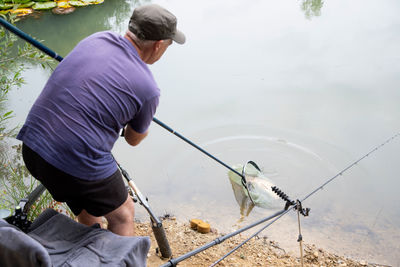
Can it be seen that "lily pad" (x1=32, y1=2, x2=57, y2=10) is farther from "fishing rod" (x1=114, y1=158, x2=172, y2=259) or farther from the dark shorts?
the dark shorts

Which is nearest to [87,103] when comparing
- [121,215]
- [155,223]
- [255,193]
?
[121,215]

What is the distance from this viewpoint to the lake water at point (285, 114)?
11.9 feet

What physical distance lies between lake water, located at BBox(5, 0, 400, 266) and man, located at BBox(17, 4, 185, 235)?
211 cm

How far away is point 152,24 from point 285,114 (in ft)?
12.7

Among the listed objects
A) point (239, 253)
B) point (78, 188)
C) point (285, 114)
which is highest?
point (285, 114)

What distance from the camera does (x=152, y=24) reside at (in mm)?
1531

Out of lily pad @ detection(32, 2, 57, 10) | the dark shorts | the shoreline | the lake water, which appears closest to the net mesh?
the lake water

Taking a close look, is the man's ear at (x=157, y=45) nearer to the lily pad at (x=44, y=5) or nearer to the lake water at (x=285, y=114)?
the lake water at (x=285, y=114)

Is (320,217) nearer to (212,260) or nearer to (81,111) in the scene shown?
(212,260)

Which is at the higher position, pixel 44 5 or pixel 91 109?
pixel 44 5

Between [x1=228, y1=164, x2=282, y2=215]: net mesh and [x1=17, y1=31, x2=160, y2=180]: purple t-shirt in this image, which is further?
[x1=228, y1=164, x2=282, y2=215]: net mesh

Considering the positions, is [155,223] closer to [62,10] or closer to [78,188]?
[78,188]

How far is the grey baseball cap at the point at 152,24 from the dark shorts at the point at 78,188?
66cm

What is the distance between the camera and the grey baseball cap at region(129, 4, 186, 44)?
1.53 m
